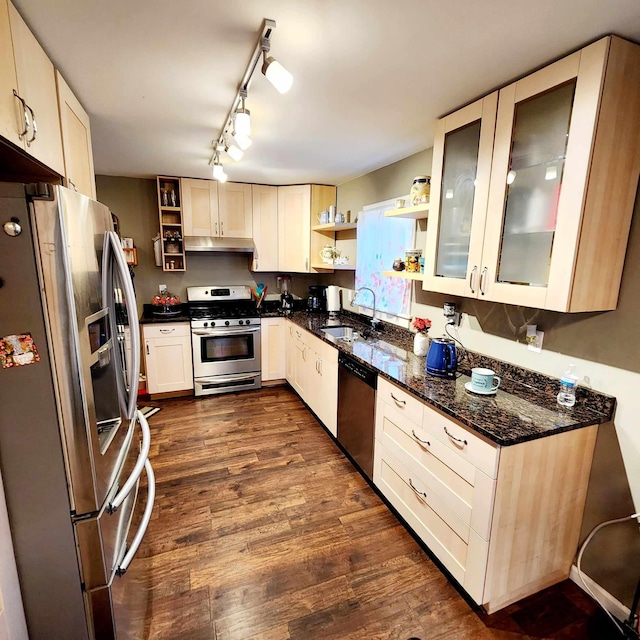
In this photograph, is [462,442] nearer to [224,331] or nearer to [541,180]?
[541,180]

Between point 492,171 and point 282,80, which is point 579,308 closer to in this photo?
point 492,171

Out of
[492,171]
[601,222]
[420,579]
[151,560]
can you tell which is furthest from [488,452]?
[151,560]

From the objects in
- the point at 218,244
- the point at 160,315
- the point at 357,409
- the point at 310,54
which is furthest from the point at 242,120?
the point at 160,315

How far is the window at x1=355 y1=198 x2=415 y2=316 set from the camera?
113 inches

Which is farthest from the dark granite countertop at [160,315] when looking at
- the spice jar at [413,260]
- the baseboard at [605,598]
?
the baseboard at [605,598]

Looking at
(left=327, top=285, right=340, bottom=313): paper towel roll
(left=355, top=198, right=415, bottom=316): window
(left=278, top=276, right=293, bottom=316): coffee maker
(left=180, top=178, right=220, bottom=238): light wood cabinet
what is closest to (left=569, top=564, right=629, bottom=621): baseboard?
(left=355, top=198, right=415, bottom=316): window

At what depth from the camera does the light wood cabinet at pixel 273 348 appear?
4.04 meters

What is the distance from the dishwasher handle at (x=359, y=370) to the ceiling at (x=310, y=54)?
153 centimetres

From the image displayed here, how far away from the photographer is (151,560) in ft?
5.95

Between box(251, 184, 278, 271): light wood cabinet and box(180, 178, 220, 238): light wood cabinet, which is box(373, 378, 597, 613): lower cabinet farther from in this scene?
box(180, 178, 220, 238): light wood cabinet

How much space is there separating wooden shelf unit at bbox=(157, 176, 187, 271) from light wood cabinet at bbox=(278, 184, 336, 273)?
110 cm

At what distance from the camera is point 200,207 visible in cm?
383

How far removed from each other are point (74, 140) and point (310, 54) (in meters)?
1.26

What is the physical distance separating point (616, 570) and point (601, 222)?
155 cm
